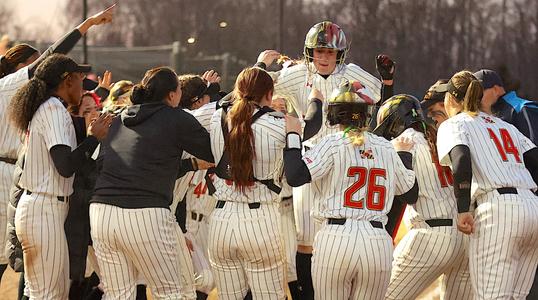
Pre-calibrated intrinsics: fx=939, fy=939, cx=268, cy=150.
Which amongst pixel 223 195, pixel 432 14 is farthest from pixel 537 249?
pixel 432 14

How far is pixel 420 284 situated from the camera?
5957 mm

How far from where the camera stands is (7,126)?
22.0 feet

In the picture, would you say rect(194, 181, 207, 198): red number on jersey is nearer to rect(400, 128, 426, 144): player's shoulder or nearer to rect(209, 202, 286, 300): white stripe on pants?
rect(209, 202, 286, 300): white stripe on pants

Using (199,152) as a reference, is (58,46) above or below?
above

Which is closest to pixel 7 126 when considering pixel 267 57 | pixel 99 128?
pixel 99 128

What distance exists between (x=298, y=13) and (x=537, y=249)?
1673 centimetres

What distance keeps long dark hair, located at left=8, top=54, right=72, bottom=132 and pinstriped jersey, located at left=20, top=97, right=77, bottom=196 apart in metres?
0.05

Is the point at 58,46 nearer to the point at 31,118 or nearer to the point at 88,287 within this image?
the point at 31,118

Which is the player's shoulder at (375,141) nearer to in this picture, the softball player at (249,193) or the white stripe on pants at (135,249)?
the softball player at (249,193)

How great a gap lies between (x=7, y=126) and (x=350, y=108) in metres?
2.70

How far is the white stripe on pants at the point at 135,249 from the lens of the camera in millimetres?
5324

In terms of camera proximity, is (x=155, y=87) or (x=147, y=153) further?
(x=155, y=87)

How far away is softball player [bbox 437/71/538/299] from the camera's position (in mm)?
5422

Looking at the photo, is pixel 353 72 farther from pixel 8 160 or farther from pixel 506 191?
pixel 8 160
